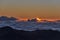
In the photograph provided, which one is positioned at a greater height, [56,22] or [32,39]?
[56,22]

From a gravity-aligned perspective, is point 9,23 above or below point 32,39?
above

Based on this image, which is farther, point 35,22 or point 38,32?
point 38,32

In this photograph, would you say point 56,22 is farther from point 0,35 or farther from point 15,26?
point 0,35

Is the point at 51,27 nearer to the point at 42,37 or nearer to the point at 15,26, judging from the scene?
the point at 42,37

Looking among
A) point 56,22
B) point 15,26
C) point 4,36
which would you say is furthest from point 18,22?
point 56,22

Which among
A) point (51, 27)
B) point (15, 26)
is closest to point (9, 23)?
point (15, 26)

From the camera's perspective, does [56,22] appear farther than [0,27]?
No
